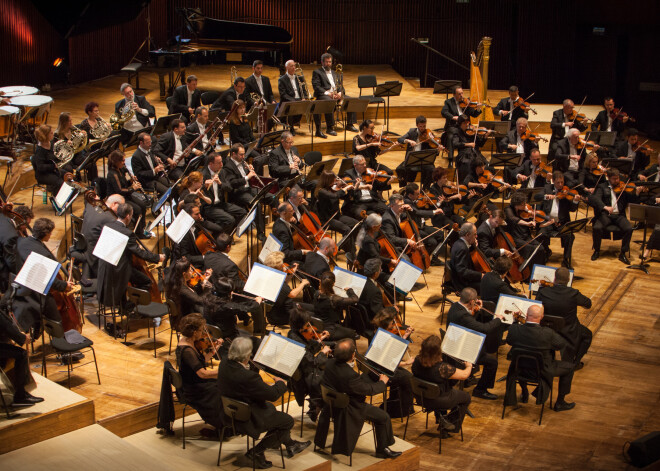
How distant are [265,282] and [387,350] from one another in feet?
4.28

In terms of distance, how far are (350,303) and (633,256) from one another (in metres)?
5.05

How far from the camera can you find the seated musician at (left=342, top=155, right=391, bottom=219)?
9.95 m

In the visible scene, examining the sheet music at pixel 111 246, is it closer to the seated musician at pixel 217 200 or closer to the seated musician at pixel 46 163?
the seated musician at pixel 217 200

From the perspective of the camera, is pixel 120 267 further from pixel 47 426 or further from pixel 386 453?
pixel 386 453

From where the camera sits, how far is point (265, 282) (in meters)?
7.08

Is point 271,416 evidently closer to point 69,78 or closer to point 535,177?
point 535,177

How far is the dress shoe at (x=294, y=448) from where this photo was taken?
6258 mm

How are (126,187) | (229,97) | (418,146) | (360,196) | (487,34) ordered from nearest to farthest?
(126,187), (360,196), (418,146), (229,97), (487,34)

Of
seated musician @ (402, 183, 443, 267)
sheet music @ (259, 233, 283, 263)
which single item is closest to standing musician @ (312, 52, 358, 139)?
seated musician @ (402, 183, 443, 267)

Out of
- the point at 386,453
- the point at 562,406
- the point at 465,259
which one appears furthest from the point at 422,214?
the point at 386,453

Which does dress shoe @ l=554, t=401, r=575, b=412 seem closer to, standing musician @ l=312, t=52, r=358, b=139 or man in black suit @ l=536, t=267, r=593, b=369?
man in black suit @ l=536, t=267, r=593, b=369

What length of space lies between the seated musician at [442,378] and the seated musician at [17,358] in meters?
2.91

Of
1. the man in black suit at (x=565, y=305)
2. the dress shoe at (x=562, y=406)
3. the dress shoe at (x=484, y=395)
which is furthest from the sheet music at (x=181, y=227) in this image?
the dress shoe at (x=562, y=406)

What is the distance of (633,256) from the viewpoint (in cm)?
1090
